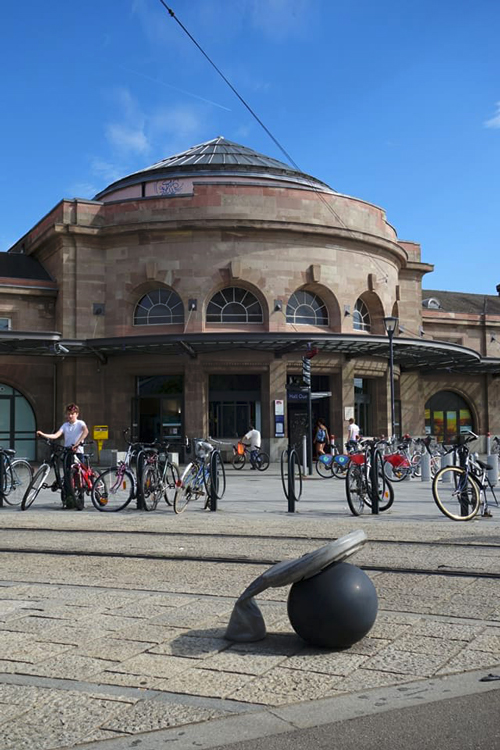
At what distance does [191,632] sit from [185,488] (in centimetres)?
903

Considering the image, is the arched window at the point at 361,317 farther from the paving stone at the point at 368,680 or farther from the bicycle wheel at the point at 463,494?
the paving stone at the point at 368,680

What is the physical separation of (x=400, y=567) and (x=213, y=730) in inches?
178

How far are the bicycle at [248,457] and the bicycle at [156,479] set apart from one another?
44.6ft

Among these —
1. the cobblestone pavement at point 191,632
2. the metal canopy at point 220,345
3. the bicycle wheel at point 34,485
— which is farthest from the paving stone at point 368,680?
the metal canopy at point 220,345

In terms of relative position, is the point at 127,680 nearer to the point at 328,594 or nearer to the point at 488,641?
the point at 328,594

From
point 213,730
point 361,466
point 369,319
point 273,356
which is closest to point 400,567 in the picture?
point 213,730

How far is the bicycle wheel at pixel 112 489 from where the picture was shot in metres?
14.9

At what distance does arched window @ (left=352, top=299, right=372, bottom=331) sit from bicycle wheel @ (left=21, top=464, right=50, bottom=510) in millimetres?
21883

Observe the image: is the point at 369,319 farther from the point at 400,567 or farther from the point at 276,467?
the point at 400,567

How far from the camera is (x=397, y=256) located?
123 ft

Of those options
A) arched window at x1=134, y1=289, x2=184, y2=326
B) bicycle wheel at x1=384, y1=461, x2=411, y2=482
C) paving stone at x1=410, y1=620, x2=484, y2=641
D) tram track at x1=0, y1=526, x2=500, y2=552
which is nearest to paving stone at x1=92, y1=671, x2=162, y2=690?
paving stone at x1=410, y1=620, x2=484, y2=641

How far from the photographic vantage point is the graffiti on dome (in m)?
36.2

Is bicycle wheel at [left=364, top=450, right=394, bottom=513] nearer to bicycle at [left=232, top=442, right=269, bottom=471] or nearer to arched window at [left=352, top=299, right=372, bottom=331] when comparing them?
bicycle at [left=232, top=442, right=269, bottom=471]

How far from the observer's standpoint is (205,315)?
108 feet
